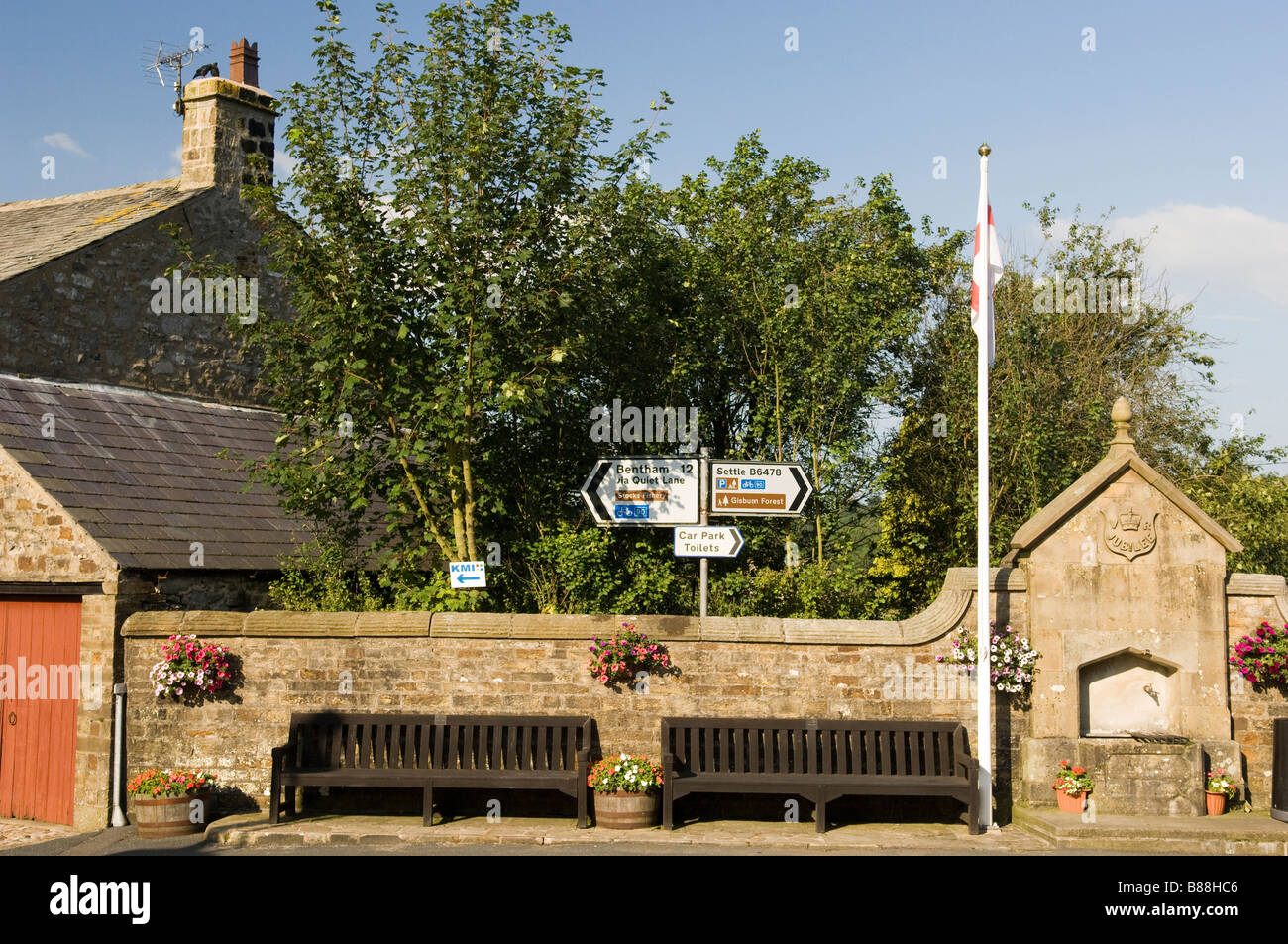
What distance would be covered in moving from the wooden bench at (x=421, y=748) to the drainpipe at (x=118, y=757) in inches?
60.5

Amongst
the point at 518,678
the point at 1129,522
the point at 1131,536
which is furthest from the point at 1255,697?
the point at 518,678

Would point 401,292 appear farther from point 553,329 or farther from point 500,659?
point 500,659

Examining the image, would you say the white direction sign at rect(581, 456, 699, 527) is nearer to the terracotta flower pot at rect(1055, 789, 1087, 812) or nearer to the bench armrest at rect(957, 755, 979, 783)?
the bench armrest at rect(957, 755, 979, 783)

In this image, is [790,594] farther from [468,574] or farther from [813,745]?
[468,574]

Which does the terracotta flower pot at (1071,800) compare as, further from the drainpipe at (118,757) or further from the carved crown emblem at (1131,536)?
the drainpipe at (118,757)

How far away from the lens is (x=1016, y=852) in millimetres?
9227

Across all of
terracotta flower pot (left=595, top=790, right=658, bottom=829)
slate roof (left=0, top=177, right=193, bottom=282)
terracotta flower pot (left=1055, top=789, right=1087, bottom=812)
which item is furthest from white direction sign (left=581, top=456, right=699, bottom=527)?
slate roof (left=0, top=177, right=193, bottom=282)

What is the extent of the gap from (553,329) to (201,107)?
8004 millimetres

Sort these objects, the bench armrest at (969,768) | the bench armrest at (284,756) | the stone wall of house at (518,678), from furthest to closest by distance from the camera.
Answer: the stone wall of house at (518,678), the bench armrest at (284,756), the bench armrest at (969,768)

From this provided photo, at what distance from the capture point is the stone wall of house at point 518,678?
10352mm

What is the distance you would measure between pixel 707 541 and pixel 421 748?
3.20m

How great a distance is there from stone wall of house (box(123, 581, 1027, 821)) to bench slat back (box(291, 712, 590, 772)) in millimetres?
179

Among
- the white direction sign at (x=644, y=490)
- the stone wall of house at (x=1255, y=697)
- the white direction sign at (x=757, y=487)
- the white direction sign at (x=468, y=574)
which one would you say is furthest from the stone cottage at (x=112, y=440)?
the stone wall of house at (x=1255, y=697)
